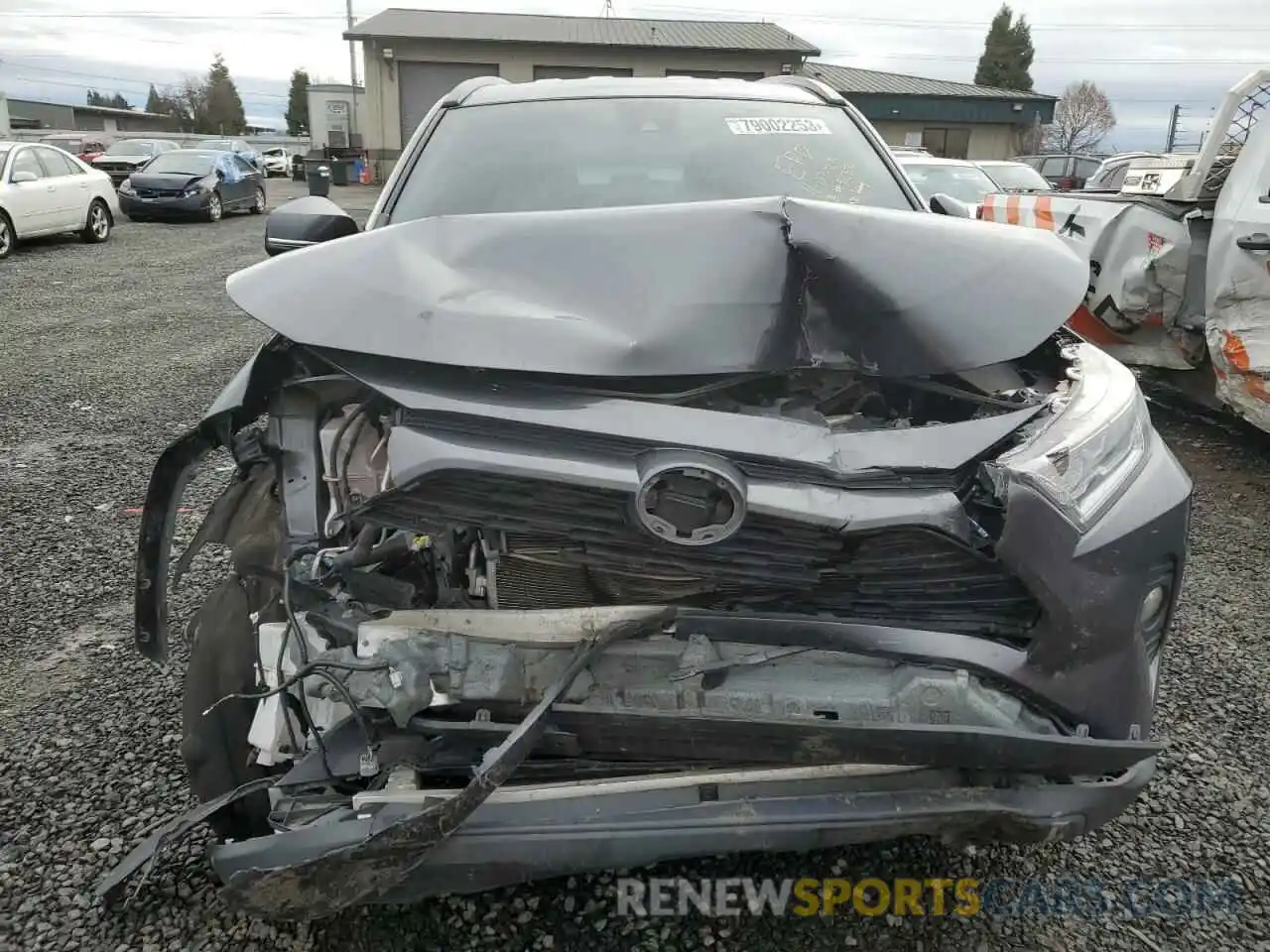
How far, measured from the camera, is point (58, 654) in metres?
3.16

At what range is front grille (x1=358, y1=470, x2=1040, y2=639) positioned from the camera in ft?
5.64

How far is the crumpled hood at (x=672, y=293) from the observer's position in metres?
1.85

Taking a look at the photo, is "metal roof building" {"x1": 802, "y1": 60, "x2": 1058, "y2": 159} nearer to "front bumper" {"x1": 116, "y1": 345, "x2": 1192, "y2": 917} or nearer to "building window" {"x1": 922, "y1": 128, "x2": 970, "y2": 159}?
"building window" {"x1": 922, "y1": 128, "x2": 970, "y2": 159}

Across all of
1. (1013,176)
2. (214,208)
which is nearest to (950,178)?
(1013,176)

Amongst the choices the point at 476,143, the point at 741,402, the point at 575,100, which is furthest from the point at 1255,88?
the point at 741,402

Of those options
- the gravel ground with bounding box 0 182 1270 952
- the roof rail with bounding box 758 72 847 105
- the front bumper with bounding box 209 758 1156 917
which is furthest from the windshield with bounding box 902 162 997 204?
the front bumper with bounding box 209 758 1156 917

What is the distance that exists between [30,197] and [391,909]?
543 inches

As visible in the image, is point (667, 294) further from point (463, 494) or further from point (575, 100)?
point (575, 100)

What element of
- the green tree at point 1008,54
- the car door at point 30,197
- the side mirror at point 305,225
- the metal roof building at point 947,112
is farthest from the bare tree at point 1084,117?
the side mirror at point 305,225

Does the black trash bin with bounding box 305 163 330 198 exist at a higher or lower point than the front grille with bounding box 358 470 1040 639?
higher

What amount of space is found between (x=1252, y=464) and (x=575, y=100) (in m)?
4.21

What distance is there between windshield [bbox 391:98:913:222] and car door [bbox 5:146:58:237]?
1192cm

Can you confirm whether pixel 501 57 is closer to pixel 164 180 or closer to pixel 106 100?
pixel 164 180

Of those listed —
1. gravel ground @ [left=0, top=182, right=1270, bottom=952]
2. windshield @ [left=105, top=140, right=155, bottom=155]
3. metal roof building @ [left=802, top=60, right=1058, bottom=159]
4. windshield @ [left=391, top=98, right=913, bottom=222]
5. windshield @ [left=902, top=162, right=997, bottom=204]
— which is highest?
metal roof building @ [left=802, top=60, right=1058, bottom=159]
